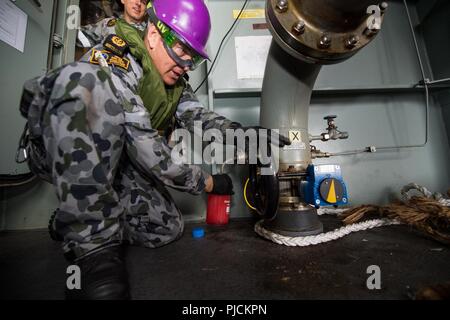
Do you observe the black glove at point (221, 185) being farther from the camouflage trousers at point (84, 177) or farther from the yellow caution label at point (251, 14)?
the yellow caution label at point (251, 14)

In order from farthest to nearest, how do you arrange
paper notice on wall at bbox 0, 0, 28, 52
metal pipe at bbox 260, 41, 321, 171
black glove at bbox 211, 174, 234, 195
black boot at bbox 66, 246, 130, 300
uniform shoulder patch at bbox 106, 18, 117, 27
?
1. uniform shoulder patch at bbox 106, 18, 117, 27
2. paper notice on wall at bbox 0, 0, 28, 52
3. black glove at bbox 211, 174, 234, 195
4. metal pipe at bbox 260, 41, 321, 171
5. black boot at bbox 66, 246, 130, 300

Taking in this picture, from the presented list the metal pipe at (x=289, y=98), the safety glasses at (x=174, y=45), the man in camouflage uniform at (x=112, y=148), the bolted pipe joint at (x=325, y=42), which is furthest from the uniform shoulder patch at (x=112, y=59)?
the bolted pipe joint at (x=325, y=42)

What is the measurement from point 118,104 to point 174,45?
0.29 m

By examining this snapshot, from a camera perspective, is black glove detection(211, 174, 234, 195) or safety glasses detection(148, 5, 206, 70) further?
black glove detection(211, 174, 234, 195)

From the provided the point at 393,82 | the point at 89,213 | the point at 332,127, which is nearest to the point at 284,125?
the point at 332,127

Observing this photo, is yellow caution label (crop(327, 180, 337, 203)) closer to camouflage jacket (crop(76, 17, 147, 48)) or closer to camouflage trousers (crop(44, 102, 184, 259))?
camouflage trousers (crop(44, 102, 184, 259))

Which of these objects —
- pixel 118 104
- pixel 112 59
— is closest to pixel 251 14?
pixel 112 59

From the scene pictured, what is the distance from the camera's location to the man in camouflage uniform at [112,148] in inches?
19.8

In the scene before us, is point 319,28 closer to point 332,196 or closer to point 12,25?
point 332,196

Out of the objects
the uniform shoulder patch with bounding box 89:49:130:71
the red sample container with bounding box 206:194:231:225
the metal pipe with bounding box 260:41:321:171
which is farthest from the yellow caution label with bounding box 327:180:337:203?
the uniform shoulder patch with bounding box 89:49:130:71

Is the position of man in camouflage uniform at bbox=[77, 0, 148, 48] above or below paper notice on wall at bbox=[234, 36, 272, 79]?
above

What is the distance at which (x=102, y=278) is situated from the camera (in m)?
0.46

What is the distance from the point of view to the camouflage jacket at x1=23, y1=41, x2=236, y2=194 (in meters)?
0.53

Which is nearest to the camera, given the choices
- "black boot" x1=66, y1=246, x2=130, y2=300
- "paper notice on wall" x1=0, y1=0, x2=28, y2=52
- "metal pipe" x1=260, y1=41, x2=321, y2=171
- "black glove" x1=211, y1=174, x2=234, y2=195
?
"black boot" x1=66, y1=246, x2=130, y2=300
